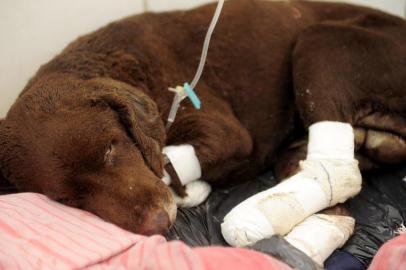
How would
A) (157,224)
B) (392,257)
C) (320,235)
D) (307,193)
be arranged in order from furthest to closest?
(307,193) → (320,235) → (157,224) → (392,257)

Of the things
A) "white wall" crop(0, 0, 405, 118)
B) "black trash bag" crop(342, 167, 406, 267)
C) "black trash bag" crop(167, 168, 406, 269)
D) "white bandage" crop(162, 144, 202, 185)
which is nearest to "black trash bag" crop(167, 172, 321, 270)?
"black trash bag" crop(167, 168, 406, 269)

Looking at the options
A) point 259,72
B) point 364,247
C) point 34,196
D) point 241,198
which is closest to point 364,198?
point 364,247

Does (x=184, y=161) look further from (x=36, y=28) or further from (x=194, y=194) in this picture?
(x=36, y=28)

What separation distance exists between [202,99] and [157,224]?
0.62 metres

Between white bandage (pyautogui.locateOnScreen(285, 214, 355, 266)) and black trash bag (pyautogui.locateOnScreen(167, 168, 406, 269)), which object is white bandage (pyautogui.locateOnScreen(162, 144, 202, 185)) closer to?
black trash bag (pyautogui.locateOnScreen(167, 168, 406, 269))

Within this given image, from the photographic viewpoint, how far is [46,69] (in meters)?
1.56

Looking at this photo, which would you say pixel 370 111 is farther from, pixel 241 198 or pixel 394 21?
pixel 241 198

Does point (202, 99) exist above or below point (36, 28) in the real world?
below

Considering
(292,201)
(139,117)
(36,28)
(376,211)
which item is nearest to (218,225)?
(292,201)

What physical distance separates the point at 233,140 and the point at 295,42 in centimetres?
49

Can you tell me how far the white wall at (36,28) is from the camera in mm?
1721

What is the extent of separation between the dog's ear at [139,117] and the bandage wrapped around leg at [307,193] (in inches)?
10.9

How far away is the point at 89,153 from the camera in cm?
121

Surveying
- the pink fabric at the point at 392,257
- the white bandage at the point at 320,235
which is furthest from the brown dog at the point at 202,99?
the pink fabric at the point at 392,257
